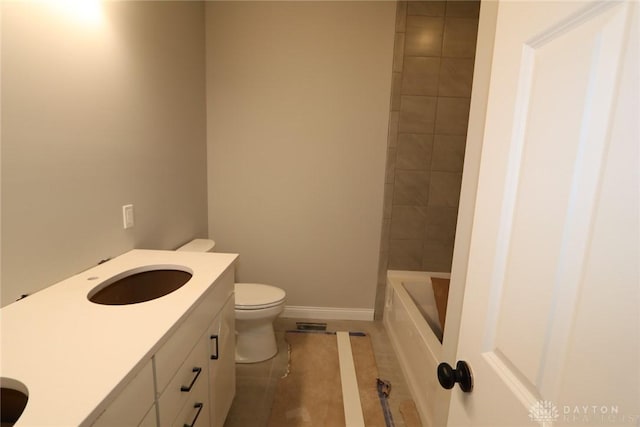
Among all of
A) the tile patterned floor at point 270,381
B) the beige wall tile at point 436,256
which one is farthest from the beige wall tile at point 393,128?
the tile patterned floor at point 270,381

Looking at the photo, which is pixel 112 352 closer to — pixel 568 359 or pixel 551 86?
pixel 568 359

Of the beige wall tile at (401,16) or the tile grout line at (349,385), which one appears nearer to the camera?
the tile grout line at (349,385)

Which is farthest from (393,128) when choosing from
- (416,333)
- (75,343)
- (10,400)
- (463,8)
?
(10,400)

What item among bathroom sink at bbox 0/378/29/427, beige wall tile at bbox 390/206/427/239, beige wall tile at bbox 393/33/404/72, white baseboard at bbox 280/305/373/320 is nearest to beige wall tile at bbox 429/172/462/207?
beige wall tile at bbox 390/206/427/239

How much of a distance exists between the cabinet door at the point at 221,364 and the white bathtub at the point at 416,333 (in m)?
0.96

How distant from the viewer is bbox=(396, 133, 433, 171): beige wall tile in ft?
7.97

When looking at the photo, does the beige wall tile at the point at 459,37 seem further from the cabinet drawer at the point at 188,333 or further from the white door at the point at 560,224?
the cabinet drawer at the point at 188,333

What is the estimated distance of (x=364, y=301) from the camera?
2.65 meters

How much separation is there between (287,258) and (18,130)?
74.2 inches

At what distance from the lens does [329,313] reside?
266 centimetres

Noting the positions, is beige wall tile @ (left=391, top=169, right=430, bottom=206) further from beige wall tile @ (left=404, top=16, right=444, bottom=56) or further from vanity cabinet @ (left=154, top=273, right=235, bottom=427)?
vanity cabinet @ (left=154, top=273, right=235, bottom=427)

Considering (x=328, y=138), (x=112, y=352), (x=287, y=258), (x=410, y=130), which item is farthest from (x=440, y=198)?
(x=112, y=352)

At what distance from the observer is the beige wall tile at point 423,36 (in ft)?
7.50

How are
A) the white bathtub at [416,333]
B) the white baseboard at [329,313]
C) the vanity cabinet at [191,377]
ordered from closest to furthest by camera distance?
the vanity cabinet at [191,377] → the white bathtub at [416,333] → the white baseboard at [329,313]
